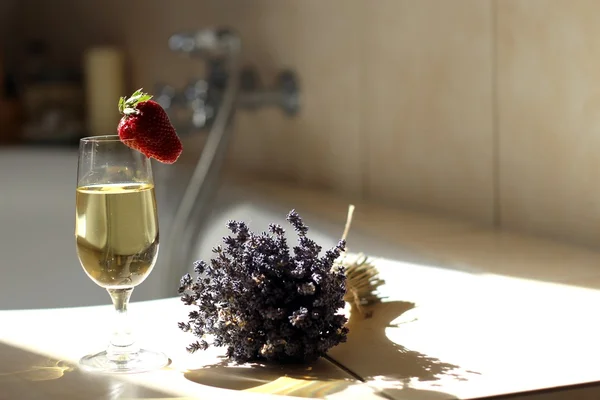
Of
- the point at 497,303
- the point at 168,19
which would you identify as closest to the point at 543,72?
the point at 497,303

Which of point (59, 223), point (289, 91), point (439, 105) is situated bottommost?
point (59, 223)

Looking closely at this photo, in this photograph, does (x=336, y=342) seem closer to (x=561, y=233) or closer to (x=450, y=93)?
(x=561, y=233)

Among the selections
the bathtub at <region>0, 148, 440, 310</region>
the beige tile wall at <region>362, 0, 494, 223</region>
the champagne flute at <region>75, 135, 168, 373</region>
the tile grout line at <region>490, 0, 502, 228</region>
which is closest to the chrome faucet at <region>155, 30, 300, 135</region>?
the bathtub at <region>0, 148, 440, 310</region>

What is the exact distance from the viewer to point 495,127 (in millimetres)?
1260

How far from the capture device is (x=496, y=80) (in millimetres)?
1245

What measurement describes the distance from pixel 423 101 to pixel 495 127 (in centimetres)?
19

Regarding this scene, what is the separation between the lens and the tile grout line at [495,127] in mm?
1238

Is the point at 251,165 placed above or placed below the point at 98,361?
above

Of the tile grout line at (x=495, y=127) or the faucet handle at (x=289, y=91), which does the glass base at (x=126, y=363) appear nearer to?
the tile grout line at (x=495, y=127)

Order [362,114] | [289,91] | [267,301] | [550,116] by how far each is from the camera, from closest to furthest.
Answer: [267,301] < [550,116] < [362,114] < [289,91]

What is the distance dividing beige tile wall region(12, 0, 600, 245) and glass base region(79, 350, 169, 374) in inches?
25.5

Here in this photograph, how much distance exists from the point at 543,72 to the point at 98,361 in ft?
2.45

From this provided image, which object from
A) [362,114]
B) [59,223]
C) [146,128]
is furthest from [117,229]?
[59,223]

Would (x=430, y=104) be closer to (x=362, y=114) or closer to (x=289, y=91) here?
(x=362, y=114)
